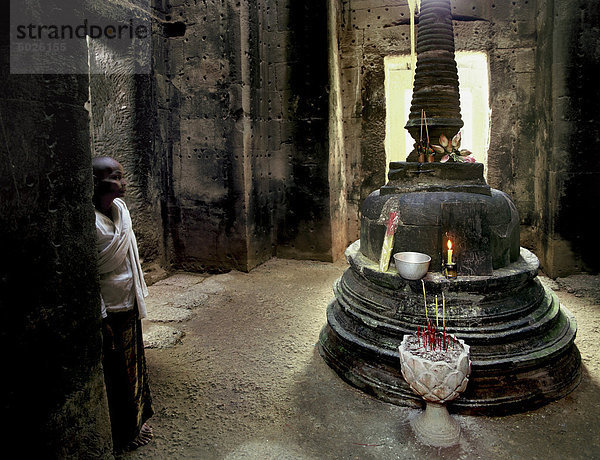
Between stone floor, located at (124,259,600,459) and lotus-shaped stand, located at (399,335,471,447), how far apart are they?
0.08 m

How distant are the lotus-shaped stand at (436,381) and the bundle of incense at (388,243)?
87cm

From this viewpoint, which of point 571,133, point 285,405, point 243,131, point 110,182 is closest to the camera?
point 110,182

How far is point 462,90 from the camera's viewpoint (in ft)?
34.1

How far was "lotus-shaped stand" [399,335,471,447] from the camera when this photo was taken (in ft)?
8.16

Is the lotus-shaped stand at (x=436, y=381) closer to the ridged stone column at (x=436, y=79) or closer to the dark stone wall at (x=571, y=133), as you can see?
the ridged stone column at (x=436, y=79)

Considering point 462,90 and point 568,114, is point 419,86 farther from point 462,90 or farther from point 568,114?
point 462,90

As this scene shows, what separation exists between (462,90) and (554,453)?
9.42 m

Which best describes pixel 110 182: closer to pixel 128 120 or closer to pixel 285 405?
pixel 285 405

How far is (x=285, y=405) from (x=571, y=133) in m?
5.00

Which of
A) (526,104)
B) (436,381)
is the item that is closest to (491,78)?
(526,104)

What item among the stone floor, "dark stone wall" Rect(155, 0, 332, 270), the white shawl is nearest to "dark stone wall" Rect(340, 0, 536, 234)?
"dark stone wall" Rect(155, 0, 332, 270)

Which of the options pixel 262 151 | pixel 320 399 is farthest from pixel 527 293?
pixel 262 151

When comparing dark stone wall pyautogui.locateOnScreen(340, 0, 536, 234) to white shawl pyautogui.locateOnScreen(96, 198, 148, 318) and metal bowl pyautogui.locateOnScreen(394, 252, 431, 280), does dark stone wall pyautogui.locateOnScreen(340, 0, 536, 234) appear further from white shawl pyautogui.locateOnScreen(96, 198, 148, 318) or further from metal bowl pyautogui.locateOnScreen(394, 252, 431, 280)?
white shawl pyautogui.locateOnScreen(96, 198, 148, 318)

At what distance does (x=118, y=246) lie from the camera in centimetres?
246
